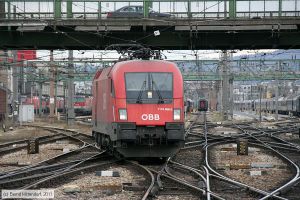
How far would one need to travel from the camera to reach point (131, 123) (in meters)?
14.4

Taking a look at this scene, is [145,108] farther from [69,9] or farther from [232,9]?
[69,9]

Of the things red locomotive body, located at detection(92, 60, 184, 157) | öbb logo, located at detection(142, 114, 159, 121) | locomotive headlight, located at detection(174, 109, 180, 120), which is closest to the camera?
red locomotive body, located at detection(92, 60, 184, 157)

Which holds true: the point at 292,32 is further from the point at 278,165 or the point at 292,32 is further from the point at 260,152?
the point at 278,165

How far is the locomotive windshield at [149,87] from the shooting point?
1483 cm

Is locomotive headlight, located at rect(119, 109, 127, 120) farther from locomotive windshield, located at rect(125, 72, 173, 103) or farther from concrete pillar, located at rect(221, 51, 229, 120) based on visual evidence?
concrete pillar, located at rect(221, 51, 229, 120)

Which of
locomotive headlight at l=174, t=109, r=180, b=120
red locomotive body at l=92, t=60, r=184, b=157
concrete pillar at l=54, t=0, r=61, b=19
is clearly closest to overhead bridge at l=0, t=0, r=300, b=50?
concrete pillar at l=54, t=0, r=61, b=19

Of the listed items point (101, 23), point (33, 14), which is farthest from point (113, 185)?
point (33, 14)

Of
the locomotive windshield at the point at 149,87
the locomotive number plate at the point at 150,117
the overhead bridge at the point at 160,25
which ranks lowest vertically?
the locomotive number plate at the point at 150,117

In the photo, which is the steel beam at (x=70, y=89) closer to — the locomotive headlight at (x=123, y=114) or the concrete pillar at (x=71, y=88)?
the concrete pillar at (x=71, y=88)

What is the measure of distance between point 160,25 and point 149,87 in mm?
8078

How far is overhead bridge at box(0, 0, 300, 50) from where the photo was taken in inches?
882

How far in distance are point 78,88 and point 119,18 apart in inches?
3592

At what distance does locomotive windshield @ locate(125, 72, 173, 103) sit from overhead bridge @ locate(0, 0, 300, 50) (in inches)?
295

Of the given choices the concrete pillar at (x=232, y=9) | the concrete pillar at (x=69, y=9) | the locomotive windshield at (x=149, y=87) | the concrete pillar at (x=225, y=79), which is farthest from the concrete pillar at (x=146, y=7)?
the concrete pillar at (x=225, y=79)
